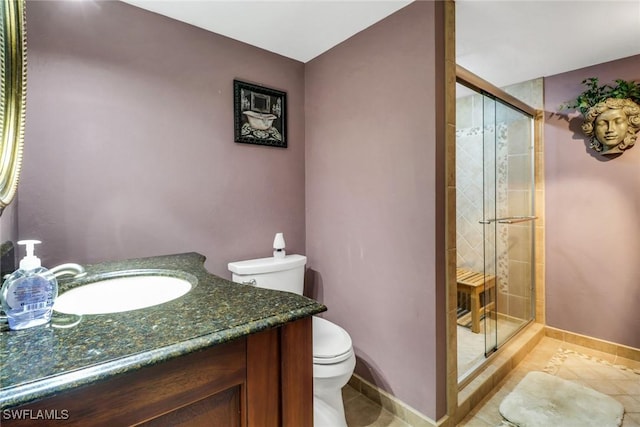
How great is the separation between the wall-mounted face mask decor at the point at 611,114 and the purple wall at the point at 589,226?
0.09m

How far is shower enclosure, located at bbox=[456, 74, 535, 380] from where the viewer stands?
2445 mm

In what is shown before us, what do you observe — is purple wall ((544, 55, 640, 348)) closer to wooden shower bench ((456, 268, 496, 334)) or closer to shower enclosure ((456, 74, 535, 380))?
shower enclosure ((456, 74, 535, 380))

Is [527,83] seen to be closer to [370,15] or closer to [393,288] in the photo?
[370,15]

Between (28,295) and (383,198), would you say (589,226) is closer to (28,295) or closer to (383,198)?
(383,198)

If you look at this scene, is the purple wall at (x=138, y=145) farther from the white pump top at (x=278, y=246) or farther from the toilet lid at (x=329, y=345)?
the toilet lid at (x=329, y=345)

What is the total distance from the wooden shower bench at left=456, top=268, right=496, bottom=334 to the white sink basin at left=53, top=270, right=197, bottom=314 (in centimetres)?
224

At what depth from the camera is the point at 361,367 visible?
197 centimetres

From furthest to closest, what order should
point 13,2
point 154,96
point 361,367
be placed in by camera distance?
point 361,367, point 154,96, point 13,2

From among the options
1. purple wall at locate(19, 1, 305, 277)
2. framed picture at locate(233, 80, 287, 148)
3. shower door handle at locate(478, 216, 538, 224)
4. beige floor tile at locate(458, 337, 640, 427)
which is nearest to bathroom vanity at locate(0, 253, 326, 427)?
purple wall at locate(19, 1, 305, 277)

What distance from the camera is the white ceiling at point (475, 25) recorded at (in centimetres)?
165

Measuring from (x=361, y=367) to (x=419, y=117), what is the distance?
1536mm

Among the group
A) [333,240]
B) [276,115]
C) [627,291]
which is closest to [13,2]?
[276,115]

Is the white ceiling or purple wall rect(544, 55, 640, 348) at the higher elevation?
the white ceiling

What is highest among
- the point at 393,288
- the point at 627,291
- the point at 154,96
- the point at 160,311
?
the point at 154,96
